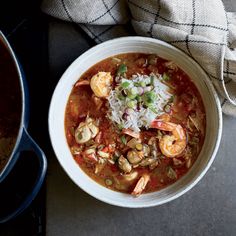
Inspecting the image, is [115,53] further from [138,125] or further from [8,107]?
[8,107]

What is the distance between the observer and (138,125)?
4.69 ft

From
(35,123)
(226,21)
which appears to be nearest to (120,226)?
(35,123)

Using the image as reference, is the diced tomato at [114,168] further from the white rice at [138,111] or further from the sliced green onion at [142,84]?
the sliced green onion at [142,84]

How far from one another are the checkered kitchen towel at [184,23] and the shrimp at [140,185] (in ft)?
1.01

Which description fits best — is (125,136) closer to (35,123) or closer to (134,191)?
(134,191)

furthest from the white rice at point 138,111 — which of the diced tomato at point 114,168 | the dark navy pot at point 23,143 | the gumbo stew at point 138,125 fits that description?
the dark navy pot at point 23,143

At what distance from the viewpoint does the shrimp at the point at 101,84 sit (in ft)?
4.64

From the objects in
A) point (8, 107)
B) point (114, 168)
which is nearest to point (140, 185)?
point (114, 168)

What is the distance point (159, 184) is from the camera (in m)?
1.44

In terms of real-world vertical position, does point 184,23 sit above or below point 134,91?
above

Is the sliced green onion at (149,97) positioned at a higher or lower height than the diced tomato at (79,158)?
higher

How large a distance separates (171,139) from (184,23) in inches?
13.1

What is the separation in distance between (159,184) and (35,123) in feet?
1.40

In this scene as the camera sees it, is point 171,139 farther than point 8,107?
No
